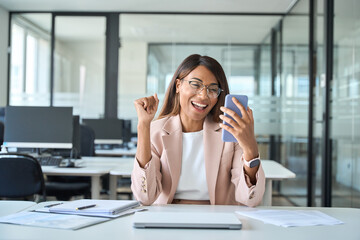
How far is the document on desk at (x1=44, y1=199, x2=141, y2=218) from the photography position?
1.38 metres

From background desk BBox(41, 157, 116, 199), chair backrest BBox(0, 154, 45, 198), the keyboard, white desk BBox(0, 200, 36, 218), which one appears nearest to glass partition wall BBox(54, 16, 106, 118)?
the keyboard

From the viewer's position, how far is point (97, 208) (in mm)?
1415

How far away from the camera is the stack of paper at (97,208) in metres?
1.38

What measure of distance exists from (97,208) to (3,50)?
589 centimetres

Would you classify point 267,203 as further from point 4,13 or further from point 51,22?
point 4,13

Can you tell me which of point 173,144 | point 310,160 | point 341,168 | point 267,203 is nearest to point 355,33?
point 341,168

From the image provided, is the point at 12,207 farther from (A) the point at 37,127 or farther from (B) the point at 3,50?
(B) the point at 3,50

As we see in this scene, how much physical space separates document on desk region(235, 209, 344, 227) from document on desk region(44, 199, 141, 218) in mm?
408

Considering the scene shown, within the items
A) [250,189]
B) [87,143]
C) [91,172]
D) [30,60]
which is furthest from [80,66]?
[250,189]

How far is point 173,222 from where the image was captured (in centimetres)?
122

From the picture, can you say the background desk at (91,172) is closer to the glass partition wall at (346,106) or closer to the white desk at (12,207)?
the white desk at (12,207)

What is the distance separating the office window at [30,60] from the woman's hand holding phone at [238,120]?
563 centimetres

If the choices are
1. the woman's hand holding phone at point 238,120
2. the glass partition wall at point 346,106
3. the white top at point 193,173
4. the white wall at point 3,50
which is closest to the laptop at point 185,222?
the woman's hand holding phone at point 238,120

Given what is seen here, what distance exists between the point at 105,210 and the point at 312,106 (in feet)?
13.8
